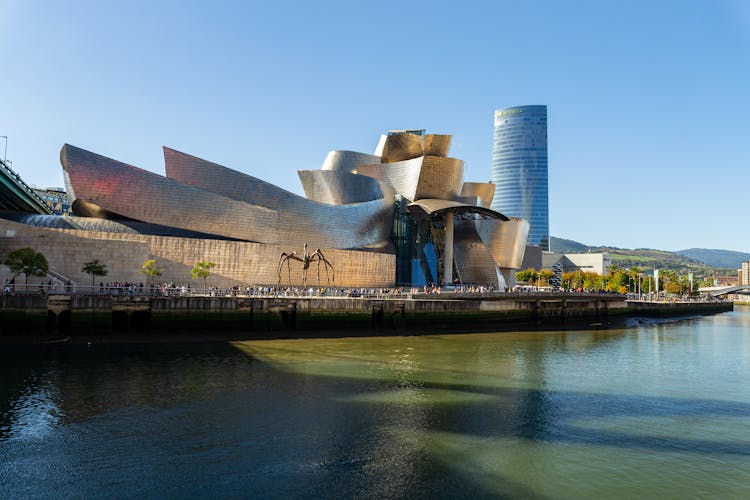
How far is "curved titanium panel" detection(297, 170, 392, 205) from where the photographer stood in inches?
2172

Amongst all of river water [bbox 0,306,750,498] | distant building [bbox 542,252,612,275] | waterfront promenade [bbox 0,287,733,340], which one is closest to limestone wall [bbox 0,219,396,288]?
waterfront promenade [bbox 0,287,733,340]

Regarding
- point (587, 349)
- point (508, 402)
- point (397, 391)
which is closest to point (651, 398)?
point (508, 402)

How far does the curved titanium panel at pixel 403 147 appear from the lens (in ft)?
193

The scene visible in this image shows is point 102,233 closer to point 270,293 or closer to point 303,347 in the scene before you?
point 270,293

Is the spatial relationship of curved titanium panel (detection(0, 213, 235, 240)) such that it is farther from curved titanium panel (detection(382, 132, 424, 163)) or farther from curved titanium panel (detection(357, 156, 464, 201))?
curved titanium panel (detection(382, 132, 424, 163))

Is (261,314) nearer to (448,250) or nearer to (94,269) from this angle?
(94,269)

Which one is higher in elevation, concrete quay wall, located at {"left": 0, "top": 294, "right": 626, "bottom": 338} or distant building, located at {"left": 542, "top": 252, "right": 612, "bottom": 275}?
distant building, located at {"left": 542, "top": 252, "right": 612, "bottom": 275}

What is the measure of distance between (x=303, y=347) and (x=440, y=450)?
53.3 feet

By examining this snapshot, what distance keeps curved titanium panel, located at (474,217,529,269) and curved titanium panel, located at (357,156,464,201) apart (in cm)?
737

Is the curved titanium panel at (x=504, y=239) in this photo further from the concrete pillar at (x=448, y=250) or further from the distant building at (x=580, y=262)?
the distant building at (x=580, y=262)

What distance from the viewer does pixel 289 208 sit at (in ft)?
151

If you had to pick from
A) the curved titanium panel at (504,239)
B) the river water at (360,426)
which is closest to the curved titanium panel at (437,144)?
the curved titanium panel at (504,239)

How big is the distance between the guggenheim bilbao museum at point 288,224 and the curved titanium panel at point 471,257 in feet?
0.36

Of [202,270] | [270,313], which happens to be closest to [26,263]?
[202,270]
